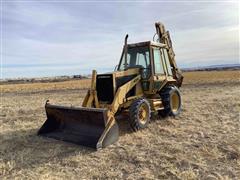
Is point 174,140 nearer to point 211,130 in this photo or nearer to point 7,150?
point 211,130

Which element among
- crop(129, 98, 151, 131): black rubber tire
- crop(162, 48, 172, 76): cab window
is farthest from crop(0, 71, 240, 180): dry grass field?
crop(162, 48, 172, 76): cab window

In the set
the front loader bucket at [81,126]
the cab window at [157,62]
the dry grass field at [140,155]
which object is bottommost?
the dry grass field at [140,155]

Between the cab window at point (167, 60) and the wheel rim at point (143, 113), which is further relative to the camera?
the cab window at point (167, 60)

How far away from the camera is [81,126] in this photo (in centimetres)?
665

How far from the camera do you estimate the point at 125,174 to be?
447cm

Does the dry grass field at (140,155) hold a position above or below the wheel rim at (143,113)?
below

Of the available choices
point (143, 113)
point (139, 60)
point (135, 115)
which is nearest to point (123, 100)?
point (135, 115)

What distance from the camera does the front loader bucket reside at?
578cm

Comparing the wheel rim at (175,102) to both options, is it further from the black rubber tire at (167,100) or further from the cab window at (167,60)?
the cab window at (167,60)

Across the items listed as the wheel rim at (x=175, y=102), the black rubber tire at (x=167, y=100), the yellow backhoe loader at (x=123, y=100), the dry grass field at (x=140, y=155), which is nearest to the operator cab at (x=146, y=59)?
the yellow backhoe loader at (x=123, y=100)

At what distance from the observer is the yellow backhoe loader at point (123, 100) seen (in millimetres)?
6090

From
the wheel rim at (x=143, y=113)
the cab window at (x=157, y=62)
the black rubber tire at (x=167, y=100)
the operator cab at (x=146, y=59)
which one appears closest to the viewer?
the wheel rim at (x=143, y=113)

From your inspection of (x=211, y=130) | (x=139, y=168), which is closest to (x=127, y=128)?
(x=211, y=130)

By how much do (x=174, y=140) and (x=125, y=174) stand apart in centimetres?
213
